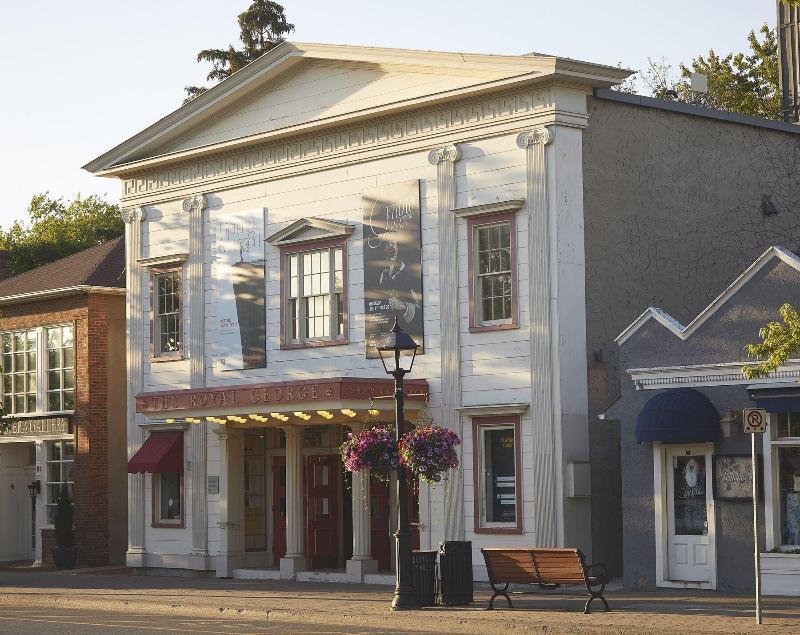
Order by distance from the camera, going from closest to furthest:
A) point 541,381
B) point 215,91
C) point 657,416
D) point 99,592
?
point 657,416 → point 541,381 → point 99,592 → point 215,91

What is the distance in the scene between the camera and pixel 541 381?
81.9ft

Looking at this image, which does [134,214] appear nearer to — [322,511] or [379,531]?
[322,511]

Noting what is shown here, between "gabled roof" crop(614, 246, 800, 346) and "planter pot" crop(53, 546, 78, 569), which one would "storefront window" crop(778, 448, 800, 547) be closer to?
"gabled roof" crop(614, 246, 800, 346)

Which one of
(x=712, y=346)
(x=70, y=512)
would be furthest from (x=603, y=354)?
(x=70, y=512)

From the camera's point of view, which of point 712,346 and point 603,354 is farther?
point 603,354

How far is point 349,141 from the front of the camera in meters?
28.4

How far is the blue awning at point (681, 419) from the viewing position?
73.9 feet

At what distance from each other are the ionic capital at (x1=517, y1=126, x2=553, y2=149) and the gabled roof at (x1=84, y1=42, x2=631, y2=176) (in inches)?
33.5

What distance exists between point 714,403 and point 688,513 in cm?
180

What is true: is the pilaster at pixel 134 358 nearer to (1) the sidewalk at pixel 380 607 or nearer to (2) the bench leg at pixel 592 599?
(1) the sidewalk at pixel 380 607

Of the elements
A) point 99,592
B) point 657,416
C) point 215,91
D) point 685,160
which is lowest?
point 99,592

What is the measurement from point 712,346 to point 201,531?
1226 cm

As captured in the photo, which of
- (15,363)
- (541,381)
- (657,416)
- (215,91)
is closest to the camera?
(657,416)

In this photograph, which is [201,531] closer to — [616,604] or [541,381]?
[541,381]
